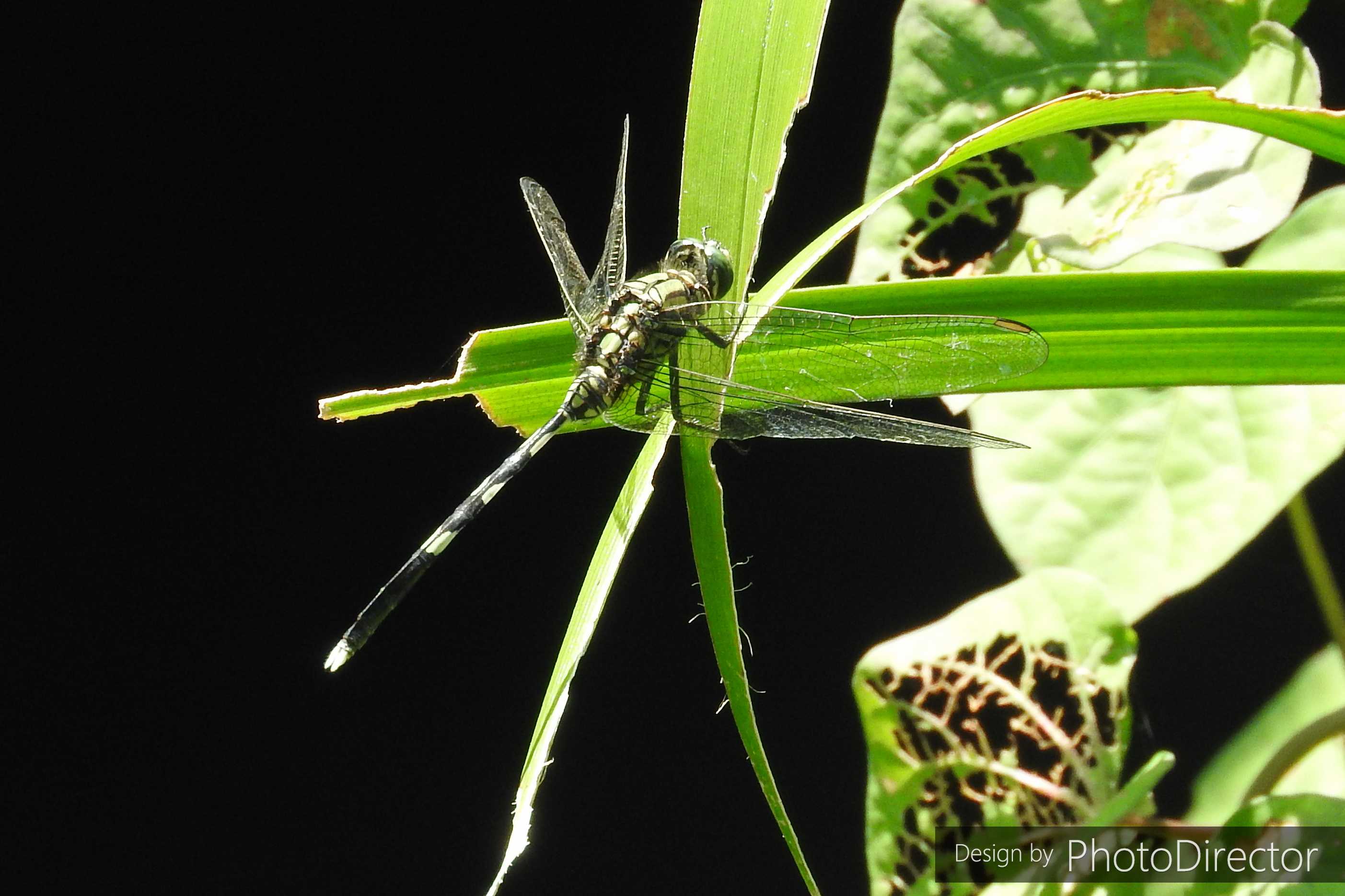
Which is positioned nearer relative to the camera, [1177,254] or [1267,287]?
[1267,287]

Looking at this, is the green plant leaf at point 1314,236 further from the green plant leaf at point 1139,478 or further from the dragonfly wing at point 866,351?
the dragonfly wing at point 866,351

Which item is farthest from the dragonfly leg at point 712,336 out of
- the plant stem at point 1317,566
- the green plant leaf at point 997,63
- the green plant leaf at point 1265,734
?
the green plant leaf at point 1265,734

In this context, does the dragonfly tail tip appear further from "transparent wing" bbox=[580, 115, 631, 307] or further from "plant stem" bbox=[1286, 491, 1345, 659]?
"plant stem" bbox=[1286, 491, 1345, 659]

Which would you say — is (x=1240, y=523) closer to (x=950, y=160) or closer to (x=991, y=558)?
(x=950, y=160)

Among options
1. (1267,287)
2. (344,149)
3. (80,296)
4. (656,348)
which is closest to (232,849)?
(80,296)

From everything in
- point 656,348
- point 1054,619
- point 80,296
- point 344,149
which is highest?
point 344,149

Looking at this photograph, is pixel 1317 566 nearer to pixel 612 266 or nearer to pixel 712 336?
pixel 712 336

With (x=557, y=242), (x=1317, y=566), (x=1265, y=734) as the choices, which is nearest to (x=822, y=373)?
(x=557, y=242)
